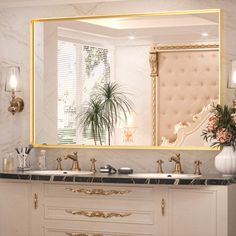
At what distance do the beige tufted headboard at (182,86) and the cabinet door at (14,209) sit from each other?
1184mm

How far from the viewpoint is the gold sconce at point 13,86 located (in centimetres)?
554

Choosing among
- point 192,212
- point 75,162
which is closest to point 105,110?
point 75,162

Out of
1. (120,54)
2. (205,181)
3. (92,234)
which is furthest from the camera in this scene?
(120,54)

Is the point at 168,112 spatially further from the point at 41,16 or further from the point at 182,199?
the point at 41,16

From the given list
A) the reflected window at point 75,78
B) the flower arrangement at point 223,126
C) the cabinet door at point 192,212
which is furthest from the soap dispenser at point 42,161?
the flower arrangement at point 223,126

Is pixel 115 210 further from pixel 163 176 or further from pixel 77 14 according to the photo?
pixel 77 14

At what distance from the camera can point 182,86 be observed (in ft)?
17.0

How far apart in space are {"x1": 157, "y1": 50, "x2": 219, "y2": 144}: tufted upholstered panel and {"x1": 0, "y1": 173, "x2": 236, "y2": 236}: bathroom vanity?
2.00ft

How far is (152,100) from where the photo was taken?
206 inches

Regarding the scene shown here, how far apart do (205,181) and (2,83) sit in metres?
2.11

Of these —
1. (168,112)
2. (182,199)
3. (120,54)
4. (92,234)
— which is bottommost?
(92,234)

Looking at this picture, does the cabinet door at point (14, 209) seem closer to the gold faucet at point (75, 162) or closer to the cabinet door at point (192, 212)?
the gold faucet at point (75, 162)

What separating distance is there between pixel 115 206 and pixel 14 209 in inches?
34.6

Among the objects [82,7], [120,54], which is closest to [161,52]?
[120,54]
